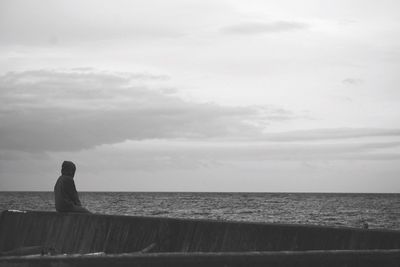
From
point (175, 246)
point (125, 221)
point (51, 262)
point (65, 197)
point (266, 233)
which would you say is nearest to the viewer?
point (51, 262)

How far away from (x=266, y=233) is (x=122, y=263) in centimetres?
364

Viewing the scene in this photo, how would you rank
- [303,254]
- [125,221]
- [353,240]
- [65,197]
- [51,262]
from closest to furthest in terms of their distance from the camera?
1. [51,262]
2. [303,254]
3. [353,240]
4. [125,221]
5. [65,197]

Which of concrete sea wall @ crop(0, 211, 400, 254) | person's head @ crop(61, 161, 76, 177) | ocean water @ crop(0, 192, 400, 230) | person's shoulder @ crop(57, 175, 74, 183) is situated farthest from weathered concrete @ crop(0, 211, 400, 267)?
ocean water @ crop(0, 192, 400, 230)

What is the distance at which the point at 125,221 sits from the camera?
8023mm

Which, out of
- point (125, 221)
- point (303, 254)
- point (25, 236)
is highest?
point (303, 254)

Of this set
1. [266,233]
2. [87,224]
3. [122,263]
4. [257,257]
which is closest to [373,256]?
[257,257]

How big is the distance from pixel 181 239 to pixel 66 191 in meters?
2.56

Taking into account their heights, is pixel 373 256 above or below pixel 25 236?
above

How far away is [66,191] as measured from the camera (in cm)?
905

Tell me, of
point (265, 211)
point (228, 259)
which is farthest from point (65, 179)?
point (265, 211)

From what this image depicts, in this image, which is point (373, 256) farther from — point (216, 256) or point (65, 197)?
point (65, 197)

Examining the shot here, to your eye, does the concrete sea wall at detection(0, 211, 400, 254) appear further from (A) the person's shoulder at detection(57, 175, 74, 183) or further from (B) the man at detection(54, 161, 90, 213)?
(A) the person's shoulder at detection(57, 175, 74, 183)

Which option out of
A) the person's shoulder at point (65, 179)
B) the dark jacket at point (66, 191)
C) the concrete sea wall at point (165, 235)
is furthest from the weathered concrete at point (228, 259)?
the person's shoulder at point (65, 179)

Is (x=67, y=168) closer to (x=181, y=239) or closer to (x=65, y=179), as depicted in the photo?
(x=65, y=179)
